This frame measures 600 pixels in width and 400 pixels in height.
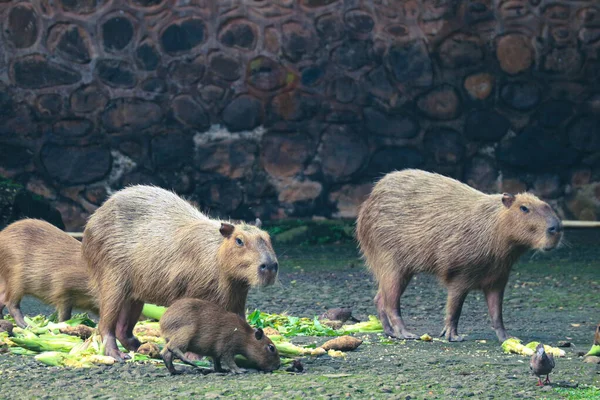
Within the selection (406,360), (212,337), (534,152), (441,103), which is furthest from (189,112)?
(212,337)

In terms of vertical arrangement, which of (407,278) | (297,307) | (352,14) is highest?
(352,14)

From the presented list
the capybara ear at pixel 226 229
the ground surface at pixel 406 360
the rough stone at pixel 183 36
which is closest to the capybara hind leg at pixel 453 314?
the ground surface at pixel 406 360

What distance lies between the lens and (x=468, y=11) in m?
11.7

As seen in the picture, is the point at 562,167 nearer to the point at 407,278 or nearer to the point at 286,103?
the point at 286,103

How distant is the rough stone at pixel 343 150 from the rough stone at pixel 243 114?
0.77 m

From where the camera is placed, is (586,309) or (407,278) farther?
(586,309)

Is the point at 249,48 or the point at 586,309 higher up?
the point at 249,48

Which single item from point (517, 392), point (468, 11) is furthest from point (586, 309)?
point (468, 11)

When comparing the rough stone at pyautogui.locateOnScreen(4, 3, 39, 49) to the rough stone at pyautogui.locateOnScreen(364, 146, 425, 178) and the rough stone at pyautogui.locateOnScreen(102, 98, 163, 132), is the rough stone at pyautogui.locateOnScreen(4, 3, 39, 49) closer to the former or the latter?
the rough stone at pyautogui.locateOnScreen(102, 98, 163, 132)

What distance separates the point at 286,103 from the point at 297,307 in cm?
392

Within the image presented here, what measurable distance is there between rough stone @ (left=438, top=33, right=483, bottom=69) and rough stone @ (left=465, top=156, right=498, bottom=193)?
41.5 inches

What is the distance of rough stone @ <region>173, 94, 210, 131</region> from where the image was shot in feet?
38.6

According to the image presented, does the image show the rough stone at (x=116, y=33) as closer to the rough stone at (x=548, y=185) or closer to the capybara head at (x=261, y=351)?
the rough stone at (x=548, y=185)

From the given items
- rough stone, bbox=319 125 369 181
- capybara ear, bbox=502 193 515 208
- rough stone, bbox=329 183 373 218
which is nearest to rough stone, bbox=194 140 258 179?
rough stone, bbox=319 125 369 181
